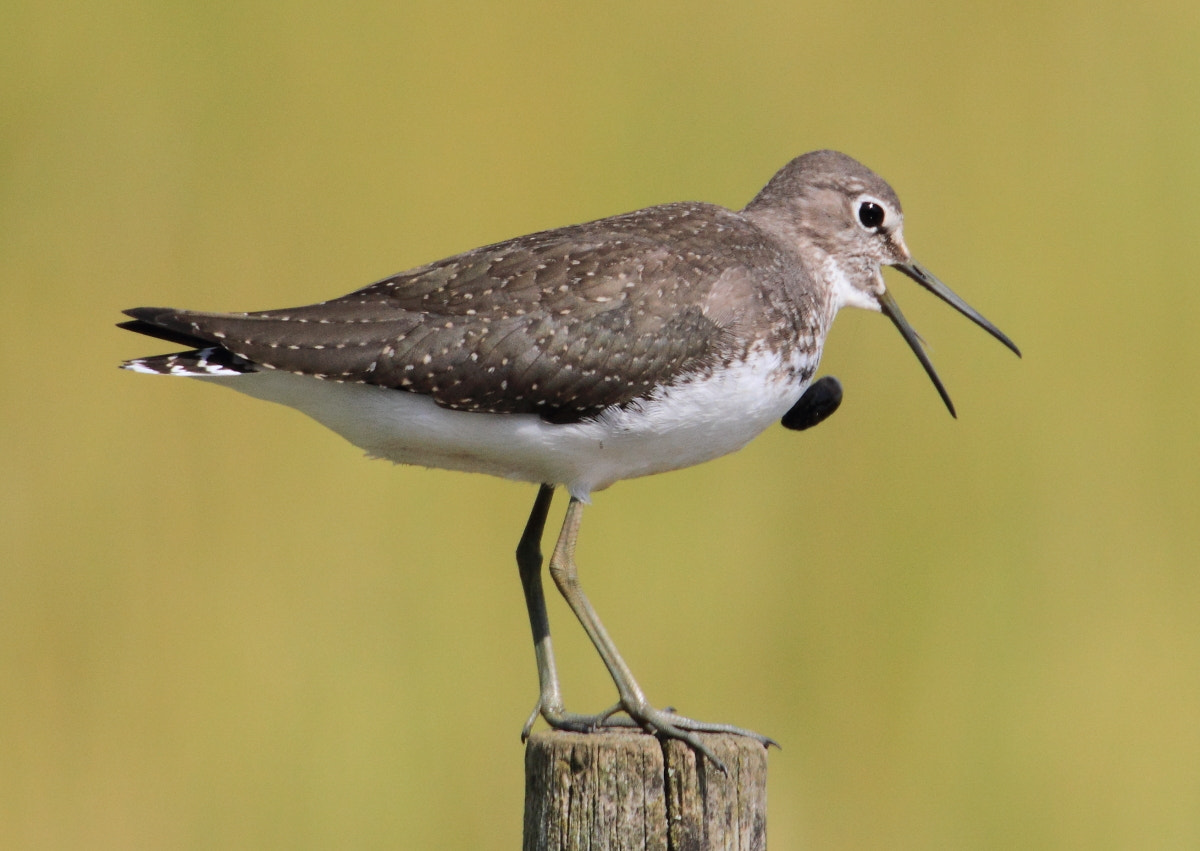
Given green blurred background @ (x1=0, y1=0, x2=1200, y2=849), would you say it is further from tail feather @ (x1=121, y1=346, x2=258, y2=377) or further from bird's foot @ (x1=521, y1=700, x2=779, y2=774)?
tail feather @ (x1=121, y1=346, x2=258, y2=377)

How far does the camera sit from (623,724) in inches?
223

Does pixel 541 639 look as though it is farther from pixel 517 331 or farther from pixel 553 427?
pixel 517 331

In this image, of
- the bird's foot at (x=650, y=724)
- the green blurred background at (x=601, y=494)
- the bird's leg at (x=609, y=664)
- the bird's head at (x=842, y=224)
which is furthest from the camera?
the green blurred background at (x=601, y=494)

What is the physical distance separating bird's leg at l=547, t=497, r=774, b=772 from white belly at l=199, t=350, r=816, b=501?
188 millimetres

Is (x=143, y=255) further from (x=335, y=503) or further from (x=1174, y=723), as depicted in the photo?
(x=1174, y=723)

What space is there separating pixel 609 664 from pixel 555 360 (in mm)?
1146

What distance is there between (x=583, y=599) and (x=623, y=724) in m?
0.48

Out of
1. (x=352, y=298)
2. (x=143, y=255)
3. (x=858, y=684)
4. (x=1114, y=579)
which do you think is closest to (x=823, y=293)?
(x=352, y=298)

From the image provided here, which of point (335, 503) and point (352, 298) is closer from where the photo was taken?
point (352, 298)

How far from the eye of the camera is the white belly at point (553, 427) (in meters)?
5.37

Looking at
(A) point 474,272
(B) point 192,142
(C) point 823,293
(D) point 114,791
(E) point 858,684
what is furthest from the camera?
(B) point 192,142

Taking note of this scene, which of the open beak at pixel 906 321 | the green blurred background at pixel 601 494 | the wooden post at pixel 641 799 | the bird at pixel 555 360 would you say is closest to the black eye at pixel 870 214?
the open beak at pixel 906 321

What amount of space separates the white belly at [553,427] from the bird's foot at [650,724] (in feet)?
2.69

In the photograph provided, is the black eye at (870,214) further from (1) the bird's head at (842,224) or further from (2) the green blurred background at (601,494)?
(2) the green blurred background at (601,494)
